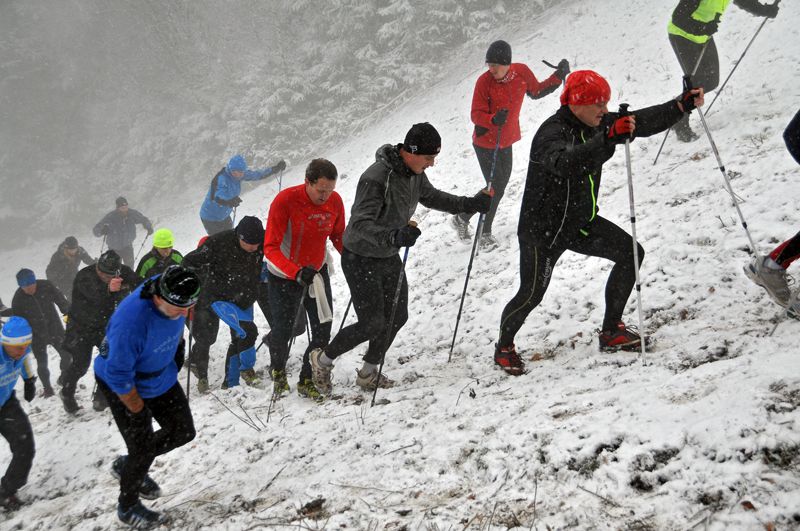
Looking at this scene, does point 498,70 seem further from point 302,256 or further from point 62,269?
point 62,269

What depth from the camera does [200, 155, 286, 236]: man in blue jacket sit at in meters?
10.9

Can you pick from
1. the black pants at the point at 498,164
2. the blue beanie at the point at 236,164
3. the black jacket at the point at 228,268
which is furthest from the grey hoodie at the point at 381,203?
the blue beanie at the point at 236,164

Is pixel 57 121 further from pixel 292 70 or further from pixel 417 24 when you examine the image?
pixel 417 24

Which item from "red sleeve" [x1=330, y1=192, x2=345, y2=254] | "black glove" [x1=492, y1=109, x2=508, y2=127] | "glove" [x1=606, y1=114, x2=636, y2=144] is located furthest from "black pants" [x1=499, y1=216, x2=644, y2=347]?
"black glove" [x1=492, y1=109, x2=508, y2=127]

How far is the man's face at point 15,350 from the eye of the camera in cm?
560

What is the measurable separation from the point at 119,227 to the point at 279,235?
1116 centimetres

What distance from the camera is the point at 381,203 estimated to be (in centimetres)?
472

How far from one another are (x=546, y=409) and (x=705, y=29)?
6641 mm

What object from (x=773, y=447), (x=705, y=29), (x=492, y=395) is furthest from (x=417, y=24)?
(x=773, y=447)

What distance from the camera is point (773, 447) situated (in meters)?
2.60

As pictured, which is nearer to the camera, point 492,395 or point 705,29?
point 492,395

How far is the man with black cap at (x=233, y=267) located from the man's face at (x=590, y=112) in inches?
160

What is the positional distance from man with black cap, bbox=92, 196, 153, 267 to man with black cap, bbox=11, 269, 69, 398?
14.8ft

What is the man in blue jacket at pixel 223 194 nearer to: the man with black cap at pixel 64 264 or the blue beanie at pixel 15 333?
the man with black cap at pixel 64 264
